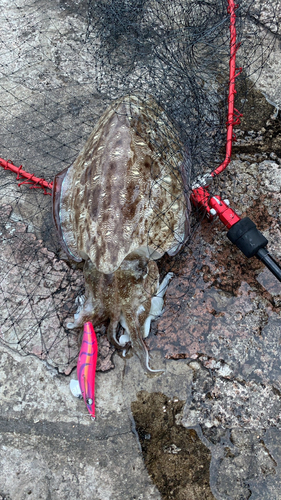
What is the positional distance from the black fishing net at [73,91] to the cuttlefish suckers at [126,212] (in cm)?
16

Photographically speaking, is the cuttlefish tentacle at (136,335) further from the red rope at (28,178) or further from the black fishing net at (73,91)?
the red rope at (28,178)

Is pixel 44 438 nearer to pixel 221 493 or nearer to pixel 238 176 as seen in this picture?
pixel 221 493

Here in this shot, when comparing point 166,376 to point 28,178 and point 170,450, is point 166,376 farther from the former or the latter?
point 28,178

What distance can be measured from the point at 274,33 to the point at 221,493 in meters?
5.22

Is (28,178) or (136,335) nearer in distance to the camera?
(136,335)

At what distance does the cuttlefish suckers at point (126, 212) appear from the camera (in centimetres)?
283

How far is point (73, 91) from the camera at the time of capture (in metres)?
4.68

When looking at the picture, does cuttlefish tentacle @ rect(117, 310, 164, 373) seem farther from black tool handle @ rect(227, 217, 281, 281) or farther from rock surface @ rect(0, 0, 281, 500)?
black tool handle @ rect(227, 217, 281, 281)

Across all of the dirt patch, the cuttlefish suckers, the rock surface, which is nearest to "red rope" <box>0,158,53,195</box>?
the rock surface

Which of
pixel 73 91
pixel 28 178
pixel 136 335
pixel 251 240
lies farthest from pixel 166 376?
pixel 73 91

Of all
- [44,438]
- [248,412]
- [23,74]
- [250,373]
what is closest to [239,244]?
[250,373]

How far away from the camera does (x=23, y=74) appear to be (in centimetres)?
480

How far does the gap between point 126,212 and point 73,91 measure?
8.72ft

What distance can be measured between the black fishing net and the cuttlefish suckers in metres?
0.16
